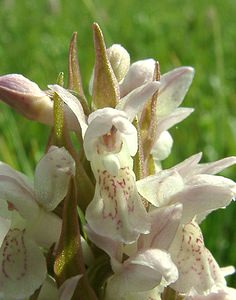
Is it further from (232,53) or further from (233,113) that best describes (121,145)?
(232,53)

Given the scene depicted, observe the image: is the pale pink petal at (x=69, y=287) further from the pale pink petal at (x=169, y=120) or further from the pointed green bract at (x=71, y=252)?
the pale pink petal at (x=169, y=120)

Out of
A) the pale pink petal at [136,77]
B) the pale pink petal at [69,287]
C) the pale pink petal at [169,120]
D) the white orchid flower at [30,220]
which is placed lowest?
the pale pink petal at [69,287]

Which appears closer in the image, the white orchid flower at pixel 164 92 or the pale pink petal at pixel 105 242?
the pale pink petal at pixel 105 242

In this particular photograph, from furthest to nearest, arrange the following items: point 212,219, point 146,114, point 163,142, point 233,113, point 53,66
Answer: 1. point 53,66
2. point 233,113
3. point 212,219
4. point 163,142
5. point 146,114

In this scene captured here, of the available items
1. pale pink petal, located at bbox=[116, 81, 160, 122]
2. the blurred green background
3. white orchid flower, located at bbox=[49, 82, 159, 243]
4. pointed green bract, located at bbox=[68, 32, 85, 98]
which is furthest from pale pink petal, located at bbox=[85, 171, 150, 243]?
the blurred green background

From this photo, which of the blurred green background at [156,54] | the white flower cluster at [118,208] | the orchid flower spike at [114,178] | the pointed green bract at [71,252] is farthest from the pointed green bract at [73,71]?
the blurred green background at [156,54]

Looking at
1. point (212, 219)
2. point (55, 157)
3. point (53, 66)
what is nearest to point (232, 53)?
point (53, 66)
